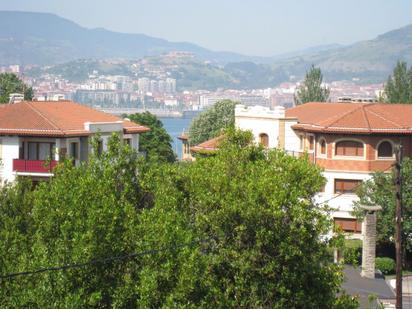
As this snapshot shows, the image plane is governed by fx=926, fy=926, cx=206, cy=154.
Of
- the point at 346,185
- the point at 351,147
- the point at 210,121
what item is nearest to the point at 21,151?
the point at 346,185

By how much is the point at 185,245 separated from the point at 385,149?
32.6 meters

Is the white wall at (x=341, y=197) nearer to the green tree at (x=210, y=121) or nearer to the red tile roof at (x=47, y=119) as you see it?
the red tile roof at (x=47, y=119)

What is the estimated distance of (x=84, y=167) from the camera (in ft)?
93.4

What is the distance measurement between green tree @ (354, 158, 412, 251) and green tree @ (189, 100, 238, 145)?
5751cm

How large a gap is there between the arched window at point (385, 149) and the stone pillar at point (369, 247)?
939 cm

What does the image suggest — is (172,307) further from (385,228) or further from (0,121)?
(0,121)

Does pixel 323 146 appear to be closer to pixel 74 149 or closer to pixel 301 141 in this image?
pixel 301 141

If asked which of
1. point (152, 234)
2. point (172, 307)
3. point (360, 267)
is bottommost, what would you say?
point (360, 267)

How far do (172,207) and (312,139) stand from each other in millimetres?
31796

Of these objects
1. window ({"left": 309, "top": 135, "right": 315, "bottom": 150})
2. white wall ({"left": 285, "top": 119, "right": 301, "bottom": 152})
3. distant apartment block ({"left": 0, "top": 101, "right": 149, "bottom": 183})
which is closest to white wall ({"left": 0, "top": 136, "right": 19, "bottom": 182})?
distant apartment block ({"left": 0, "top": 101, "right": 149, "bottom": 183})

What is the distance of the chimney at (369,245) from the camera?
143 ft

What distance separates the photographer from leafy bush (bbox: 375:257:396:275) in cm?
4761

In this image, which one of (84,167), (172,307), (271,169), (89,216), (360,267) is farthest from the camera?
(360,267)

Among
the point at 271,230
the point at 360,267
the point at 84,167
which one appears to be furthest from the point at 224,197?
the point at 360,267
